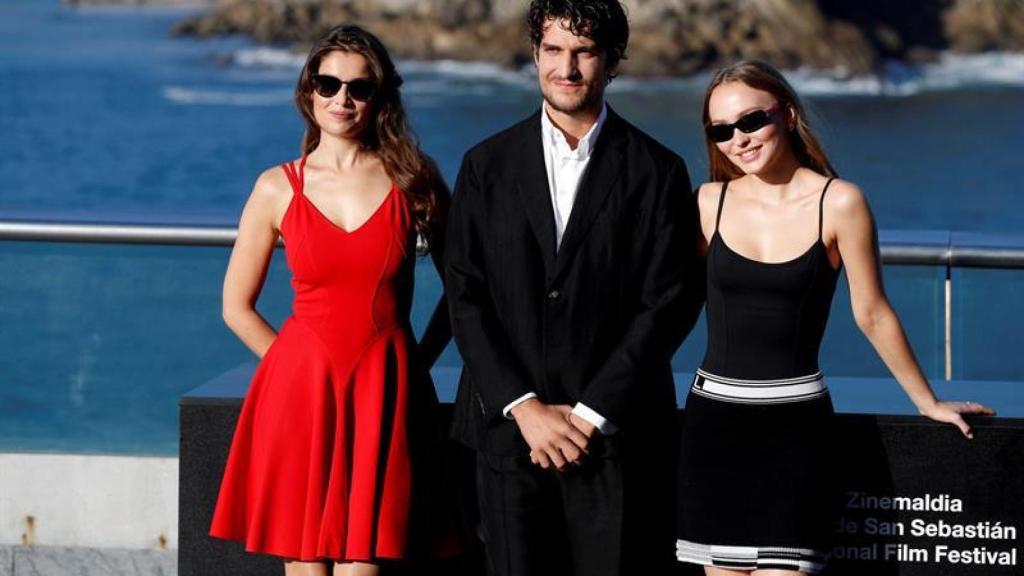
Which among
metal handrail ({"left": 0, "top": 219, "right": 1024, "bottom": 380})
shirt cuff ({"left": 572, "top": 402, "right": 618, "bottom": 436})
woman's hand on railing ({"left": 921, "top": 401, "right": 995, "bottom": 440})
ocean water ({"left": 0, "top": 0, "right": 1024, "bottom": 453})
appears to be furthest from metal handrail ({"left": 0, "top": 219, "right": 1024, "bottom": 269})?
ocean water ({"left": 0, "top": 0, "right": 1024, "bottom": 453})

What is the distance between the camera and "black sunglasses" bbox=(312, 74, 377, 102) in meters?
3.14

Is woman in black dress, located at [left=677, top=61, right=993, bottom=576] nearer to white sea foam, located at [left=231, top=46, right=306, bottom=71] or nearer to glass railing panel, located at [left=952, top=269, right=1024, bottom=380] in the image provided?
glass railing panel, located at [left=952, top=269, right=1024, bottom=380]

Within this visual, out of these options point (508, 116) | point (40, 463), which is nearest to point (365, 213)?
point (40, 463)

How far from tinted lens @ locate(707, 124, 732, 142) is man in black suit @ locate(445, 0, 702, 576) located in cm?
9

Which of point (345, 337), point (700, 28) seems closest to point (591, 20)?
point (345, 337)

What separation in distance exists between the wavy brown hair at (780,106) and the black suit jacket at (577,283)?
12 centimetres

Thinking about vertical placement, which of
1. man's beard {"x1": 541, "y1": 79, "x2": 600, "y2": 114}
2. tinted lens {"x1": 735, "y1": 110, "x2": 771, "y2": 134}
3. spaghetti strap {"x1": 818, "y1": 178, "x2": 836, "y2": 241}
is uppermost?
man's beard {"x1": 541, "y1": 79, "x2": 600, "y2": 114}

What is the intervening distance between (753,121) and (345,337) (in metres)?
0.88

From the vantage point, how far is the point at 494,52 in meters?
49.7

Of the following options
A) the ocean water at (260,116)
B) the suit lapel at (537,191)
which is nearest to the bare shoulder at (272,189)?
the suit lapel at (537,191)

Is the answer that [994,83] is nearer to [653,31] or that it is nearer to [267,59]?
[653,31]

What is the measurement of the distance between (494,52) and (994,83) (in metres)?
15.1

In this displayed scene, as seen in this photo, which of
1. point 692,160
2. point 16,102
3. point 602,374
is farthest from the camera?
point 16,102

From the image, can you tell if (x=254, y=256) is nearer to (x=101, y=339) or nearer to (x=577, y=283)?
(x=577, y=283)
